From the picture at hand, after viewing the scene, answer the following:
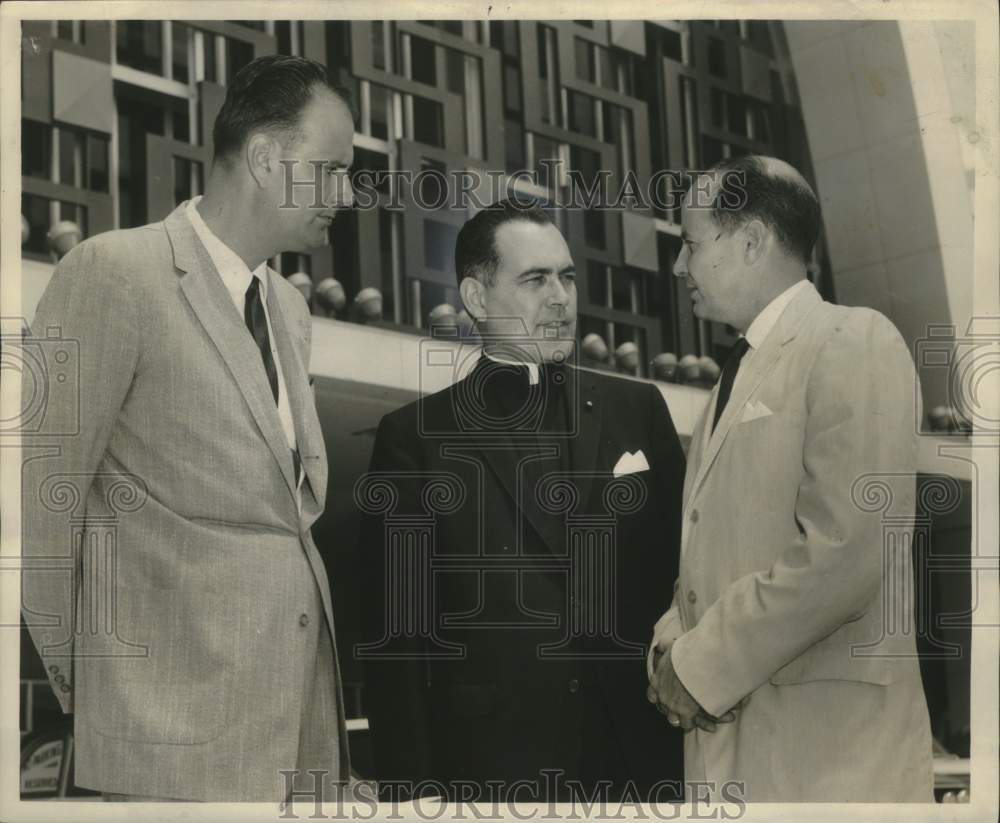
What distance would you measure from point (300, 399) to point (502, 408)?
0.53 metres

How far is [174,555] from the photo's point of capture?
315cm

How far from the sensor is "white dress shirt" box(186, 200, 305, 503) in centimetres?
334

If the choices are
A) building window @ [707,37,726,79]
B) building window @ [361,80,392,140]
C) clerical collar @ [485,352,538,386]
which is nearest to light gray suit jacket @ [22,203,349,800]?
clerical collar @ [485,352,538,386]

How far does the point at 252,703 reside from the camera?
313 centimetres

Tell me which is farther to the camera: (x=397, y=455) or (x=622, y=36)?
(x=622, y=36)

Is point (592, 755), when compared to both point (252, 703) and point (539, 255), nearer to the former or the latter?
point (252, 703)

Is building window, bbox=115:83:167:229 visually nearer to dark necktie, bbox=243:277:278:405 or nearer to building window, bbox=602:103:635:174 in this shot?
dark necktie, bbox=243:277:278:405

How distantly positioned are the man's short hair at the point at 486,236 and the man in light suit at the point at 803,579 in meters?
0.69

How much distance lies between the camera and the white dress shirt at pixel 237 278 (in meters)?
3.34

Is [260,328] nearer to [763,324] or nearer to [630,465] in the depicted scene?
[630,465]

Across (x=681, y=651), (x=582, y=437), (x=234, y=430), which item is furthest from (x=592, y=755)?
(x=234, y=430)

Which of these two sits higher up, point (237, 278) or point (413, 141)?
point (413, 141)

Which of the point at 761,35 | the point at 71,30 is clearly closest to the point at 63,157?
the point at 71,30

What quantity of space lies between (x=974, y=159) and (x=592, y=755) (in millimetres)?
1879
